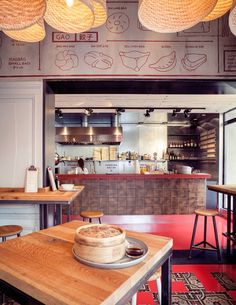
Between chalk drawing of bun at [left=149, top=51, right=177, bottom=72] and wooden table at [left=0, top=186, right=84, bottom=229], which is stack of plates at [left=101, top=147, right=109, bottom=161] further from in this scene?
chalk drawing of bun at [left=149, top=51, right=177, bottom=72]

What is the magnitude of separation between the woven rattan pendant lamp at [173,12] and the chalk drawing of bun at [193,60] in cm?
188

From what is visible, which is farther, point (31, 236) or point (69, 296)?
point (31, 236)

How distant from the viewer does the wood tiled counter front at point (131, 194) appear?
5289mm

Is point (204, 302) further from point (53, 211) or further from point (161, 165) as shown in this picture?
point (161, 165)

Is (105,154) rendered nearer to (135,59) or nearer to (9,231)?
(135,59)

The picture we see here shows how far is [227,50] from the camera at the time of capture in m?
3.11

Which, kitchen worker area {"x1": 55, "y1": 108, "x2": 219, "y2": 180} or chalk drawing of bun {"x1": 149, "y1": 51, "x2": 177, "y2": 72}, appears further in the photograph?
kitchen worker area {"x1": 55, "y1": 108, "x2": 219, "y2": 180}

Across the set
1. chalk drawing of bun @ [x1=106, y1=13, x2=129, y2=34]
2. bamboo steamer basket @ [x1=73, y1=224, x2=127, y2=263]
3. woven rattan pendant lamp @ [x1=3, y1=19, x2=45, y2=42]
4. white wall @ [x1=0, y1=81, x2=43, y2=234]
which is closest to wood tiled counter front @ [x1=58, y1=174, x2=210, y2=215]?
white wall @ [x1=0, y1=81, x2=43, y2=234]

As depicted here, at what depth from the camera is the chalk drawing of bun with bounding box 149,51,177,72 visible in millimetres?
3119

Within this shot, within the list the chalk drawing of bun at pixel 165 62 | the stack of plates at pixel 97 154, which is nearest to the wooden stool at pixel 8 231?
the chalk drawing of bun at pixel 165 62

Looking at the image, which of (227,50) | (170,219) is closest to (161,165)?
(170,219)

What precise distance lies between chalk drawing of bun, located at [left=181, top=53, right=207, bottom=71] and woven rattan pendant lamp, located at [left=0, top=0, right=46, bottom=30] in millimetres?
2332

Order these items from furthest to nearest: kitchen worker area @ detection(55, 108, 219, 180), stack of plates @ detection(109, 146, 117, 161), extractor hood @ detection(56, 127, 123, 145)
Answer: stack of plates @ detection(109, 146, 117, 161)
kitchen worker area @ detection(55, 108, 219, 180)
extractor hood @ detection(56, 127, 123, 145)

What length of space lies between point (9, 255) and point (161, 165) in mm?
7866
